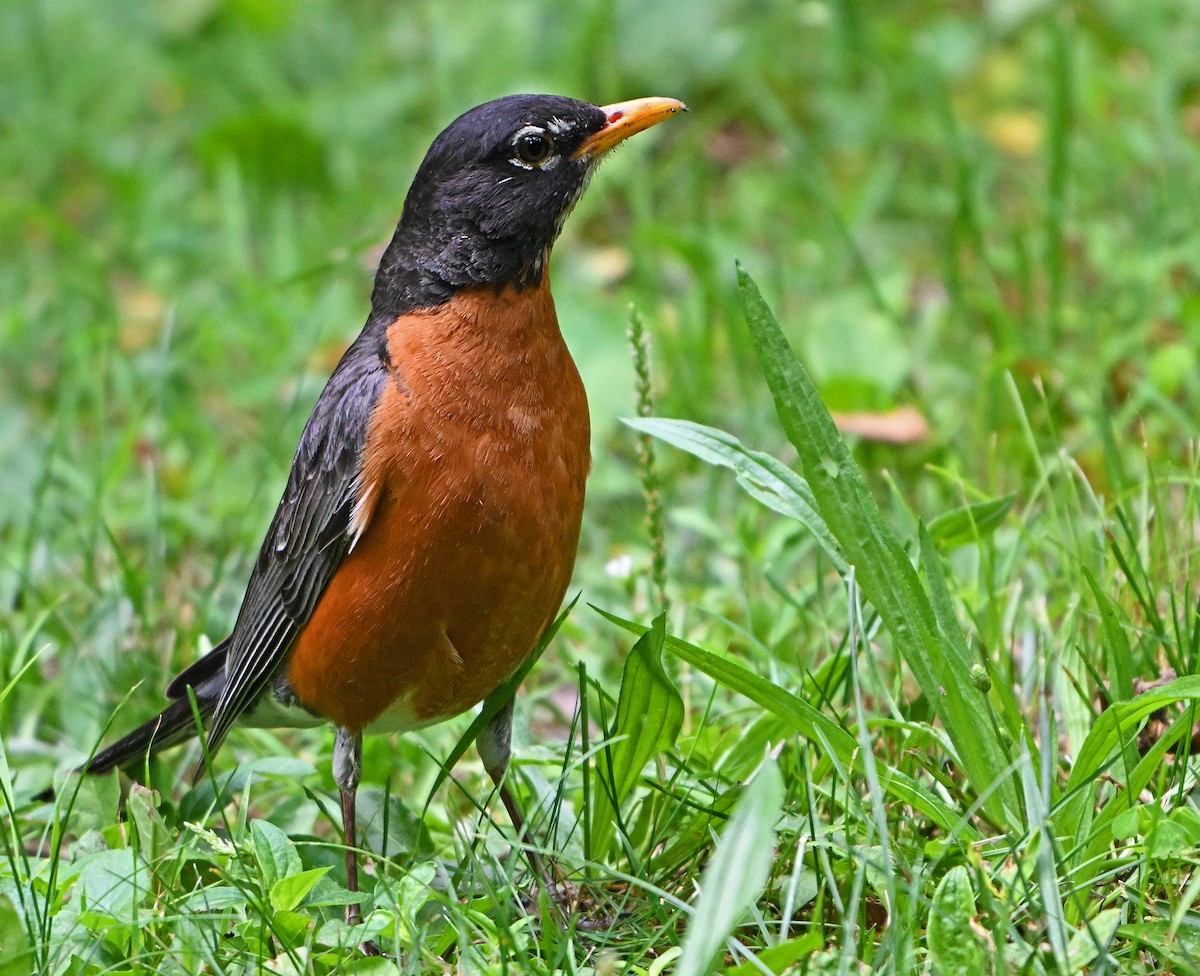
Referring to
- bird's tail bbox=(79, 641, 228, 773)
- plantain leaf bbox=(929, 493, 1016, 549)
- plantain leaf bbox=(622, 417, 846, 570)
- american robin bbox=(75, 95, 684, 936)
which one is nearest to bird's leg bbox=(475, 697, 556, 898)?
american robin bbox=(75, 95, 684, 936)

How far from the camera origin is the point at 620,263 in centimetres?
732

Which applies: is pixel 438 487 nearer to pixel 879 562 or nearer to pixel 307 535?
pixel 307 535

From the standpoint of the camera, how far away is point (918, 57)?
269 inches

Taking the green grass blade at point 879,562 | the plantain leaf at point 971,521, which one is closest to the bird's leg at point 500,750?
the green grass blade at point 879,562

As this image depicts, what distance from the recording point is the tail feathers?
153 inches

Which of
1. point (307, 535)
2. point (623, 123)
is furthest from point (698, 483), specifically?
point (307, 535)

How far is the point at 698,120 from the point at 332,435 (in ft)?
16.5

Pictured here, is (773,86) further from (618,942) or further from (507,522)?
(618,942)

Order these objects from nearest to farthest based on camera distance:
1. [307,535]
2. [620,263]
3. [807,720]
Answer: [807,720]
[307,535]
[620,263]

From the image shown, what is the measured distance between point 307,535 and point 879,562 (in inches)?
57.5

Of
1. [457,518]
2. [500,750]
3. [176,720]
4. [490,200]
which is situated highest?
[490,200]

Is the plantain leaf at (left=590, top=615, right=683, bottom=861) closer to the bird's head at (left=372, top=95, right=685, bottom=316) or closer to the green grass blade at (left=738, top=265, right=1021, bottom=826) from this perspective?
the green grass blade at (left=738, top=265, right=1021, bottom=826)

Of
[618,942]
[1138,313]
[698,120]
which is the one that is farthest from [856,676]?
[698,120]

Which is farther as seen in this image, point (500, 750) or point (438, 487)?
point (500, 750)
